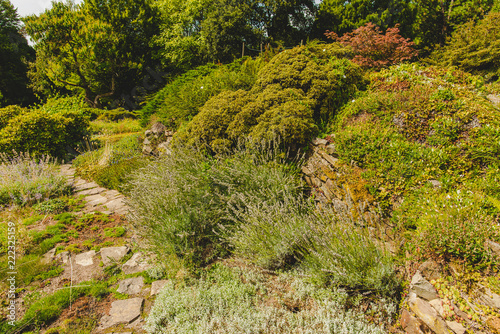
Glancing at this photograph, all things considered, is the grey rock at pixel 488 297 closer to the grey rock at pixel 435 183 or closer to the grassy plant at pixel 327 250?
the grassy plant at pixel 327 250

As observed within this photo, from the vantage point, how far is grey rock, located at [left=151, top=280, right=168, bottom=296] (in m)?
2.89

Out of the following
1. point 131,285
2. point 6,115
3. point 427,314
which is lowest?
point 131,285

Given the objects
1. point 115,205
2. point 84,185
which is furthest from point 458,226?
point 84,185

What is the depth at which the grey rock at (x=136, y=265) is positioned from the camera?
3327 millimetres

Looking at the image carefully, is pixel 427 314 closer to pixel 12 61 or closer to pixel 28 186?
pixel 28 186

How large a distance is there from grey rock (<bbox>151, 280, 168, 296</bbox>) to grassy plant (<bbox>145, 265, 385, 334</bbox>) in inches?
9.7

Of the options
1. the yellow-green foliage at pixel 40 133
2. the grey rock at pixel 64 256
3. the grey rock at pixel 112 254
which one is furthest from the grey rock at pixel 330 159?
the yellow-green foliage at pixel 40 133

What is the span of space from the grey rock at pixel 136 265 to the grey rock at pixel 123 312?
52 centimetres

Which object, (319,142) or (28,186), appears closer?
(319,142)

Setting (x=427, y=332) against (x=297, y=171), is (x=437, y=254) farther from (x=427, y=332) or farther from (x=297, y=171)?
(x=297, y=171)

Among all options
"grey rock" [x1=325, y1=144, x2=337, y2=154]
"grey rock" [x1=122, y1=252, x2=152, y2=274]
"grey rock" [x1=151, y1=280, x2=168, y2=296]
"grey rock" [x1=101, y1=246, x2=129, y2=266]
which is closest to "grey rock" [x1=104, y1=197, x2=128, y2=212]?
"grey rock" [x1=101, y1=246, x2=129, y2=266]

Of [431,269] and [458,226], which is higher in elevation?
[458,226]

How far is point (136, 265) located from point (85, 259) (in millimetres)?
827

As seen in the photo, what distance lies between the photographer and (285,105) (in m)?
4.34
